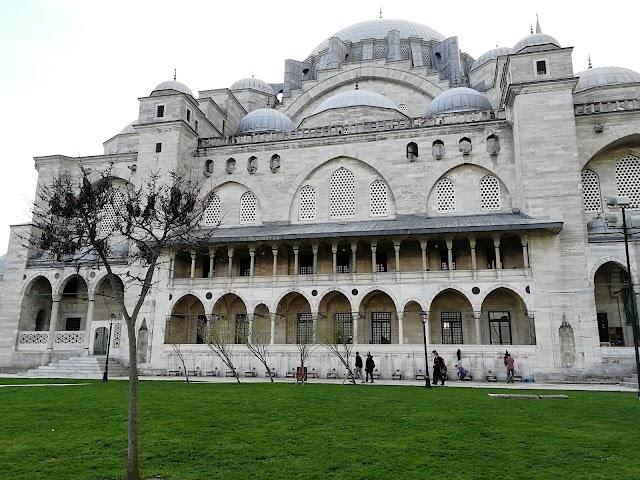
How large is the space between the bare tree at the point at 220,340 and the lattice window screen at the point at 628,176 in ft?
68.7

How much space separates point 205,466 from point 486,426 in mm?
5413

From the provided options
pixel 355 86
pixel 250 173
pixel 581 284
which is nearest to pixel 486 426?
pixel 581 284

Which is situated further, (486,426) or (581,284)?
(581,284)

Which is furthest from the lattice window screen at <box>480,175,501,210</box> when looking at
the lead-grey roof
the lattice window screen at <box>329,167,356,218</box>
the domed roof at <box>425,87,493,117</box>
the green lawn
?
the green lawn

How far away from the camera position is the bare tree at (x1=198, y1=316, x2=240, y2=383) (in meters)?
21.9

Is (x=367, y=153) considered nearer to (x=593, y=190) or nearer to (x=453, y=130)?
(x=453, y=130)

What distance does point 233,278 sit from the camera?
27.3 meters

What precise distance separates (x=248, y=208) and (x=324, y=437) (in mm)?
22899

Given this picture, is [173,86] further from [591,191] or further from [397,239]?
[591,191]

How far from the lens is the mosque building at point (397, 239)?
77.8ft

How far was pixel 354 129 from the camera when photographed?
98.6 ft

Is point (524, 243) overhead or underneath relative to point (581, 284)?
overhead

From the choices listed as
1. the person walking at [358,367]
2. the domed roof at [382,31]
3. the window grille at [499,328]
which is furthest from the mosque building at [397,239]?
the domed roof at [382,31]

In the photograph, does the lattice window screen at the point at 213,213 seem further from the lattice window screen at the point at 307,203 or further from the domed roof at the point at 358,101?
the domed roof at the point at 358,101
